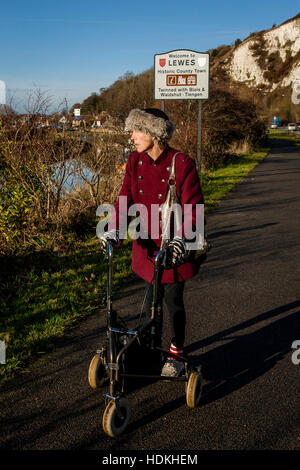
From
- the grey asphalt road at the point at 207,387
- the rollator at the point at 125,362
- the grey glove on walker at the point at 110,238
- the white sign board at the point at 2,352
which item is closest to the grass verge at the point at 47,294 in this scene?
the white sign board at the point at 2,352

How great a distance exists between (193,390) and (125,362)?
53cm

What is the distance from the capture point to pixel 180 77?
11719 mm

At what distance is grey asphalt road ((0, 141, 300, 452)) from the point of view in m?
2.61

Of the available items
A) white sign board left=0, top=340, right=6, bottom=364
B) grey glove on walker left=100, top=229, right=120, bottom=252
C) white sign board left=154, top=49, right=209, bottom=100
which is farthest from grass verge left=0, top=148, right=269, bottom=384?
white sign board left=154, top=49, right=209, bottom=100

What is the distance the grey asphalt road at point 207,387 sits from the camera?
2611mm

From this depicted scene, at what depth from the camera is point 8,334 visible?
3.91 m

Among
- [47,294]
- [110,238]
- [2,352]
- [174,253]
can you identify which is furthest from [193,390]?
[47,294]

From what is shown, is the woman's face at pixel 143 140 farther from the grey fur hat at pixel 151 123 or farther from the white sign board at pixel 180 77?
the white sign board at pixel 180 77

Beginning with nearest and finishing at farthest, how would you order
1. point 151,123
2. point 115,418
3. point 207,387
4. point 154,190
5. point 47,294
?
point 115,418, point 151,123, point 154,190, point 207,387, point 47,294

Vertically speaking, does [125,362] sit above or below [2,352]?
above

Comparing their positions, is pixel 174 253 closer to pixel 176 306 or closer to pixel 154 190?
pixel 154 190

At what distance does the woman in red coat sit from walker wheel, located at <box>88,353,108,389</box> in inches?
19.0

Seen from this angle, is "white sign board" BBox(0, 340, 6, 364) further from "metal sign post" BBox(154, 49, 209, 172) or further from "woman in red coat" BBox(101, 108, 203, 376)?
"metal sign post" BBox(154, 49, 209, 172)

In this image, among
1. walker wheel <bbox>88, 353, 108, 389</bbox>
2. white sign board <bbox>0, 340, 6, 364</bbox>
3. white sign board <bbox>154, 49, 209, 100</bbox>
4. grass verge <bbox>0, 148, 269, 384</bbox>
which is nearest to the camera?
walker wheel <bbox>88, 353, 108, 389</bbox>
